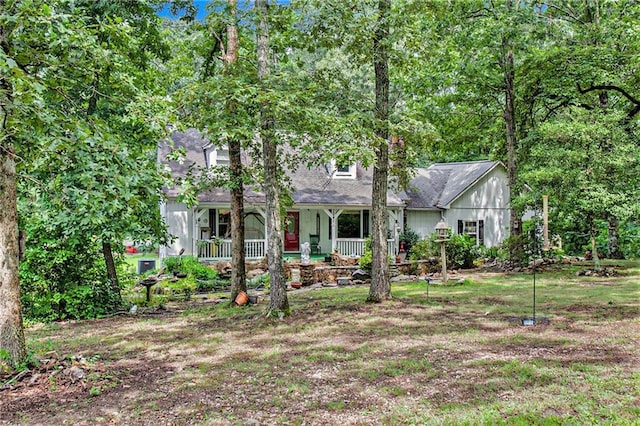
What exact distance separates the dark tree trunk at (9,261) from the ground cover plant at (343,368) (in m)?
0.44

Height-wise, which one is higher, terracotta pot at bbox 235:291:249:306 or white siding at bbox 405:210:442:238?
white siding at bbox 405:210:442:238

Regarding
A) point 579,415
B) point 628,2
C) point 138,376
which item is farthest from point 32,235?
point 628,2

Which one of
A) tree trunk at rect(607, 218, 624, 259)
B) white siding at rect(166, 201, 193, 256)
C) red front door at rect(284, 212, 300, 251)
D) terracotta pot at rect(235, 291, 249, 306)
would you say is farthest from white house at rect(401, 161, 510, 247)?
terracotta pot at rect(235, 291, 249, 306)

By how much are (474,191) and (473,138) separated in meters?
3.42

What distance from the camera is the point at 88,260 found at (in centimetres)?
1007

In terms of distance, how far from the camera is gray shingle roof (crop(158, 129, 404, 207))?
19.3 meters

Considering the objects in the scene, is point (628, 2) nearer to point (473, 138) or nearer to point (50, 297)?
point (473, 138)

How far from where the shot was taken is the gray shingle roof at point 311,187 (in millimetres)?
19294

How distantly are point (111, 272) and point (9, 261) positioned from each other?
20.5 ft

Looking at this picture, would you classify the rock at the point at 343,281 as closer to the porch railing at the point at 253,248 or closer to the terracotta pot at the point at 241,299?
the porch railing at the point at 253,248

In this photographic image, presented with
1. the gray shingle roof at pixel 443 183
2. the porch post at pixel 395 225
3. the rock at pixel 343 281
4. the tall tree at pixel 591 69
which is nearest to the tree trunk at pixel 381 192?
the rock at pixel 343 281

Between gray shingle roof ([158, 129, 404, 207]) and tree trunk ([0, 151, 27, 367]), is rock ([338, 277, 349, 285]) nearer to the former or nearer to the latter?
gray shingle roof ([158, 129, 404, 207])

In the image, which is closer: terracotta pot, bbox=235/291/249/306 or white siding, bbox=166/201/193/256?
terracotta pot, bbox=235/291/249/306

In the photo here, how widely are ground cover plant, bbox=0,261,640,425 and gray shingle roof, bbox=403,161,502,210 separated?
510 inches
